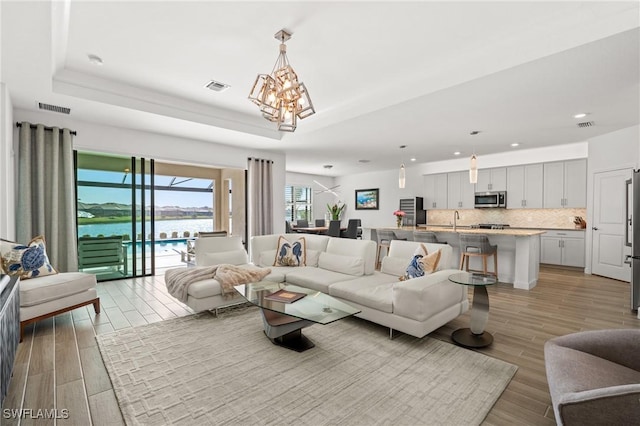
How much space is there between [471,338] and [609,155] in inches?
208

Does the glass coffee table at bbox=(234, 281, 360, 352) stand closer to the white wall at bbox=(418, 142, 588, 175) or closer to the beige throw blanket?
the beige throw blanket

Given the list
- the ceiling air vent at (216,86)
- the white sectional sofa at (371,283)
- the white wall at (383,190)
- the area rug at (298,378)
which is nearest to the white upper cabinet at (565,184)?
the white wall at (383,190)

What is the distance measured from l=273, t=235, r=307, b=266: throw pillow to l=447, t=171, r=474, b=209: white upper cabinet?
554 centimetres

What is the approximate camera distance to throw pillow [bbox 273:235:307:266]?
14.9 feet

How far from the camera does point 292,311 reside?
2.52 meters

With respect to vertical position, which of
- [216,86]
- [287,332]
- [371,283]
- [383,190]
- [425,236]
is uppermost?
[216,86]

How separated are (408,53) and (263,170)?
4.35 m

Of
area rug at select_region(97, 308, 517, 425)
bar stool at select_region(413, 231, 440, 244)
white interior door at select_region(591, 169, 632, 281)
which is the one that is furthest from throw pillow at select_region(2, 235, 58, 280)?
white interior door at select_region(591, 169, 632, 281)

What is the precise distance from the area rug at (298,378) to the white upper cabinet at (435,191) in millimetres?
6449

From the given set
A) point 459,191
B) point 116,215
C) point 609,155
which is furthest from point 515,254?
point 116,215

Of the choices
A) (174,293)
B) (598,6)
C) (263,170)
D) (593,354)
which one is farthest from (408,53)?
(263,170)

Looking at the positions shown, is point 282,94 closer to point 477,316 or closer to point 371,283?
point 371,283

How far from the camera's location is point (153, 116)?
442 cm

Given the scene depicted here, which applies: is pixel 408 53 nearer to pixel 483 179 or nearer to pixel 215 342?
pixel 215 342
